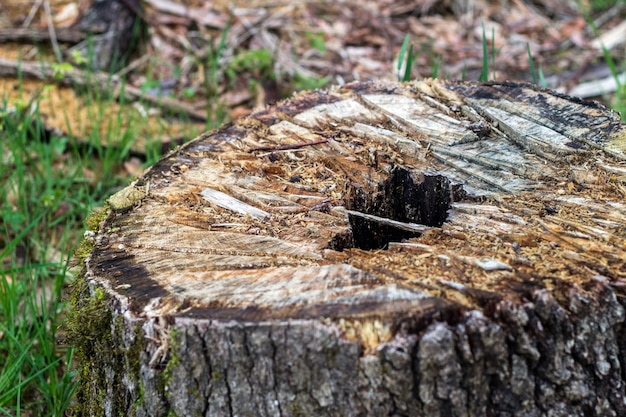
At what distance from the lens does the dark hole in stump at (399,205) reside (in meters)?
1.80

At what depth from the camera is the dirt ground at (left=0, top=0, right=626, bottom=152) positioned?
3.96 m

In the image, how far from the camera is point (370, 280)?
1.31m

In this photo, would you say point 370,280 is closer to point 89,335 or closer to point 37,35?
point 89,335

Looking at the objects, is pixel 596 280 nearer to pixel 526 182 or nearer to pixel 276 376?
pixel 526 182

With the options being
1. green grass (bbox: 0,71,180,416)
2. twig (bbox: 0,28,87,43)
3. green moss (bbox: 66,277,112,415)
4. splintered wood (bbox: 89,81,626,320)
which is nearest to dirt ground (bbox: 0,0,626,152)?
twig (bbox: 0,28,87,43)

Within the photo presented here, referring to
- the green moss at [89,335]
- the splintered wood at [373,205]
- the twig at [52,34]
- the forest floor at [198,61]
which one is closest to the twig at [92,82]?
the forest floor at [198,61]

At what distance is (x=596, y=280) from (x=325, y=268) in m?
0.56

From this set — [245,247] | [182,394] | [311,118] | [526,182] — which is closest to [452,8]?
[311,118]

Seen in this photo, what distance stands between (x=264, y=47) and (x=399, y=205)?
2.84 meters

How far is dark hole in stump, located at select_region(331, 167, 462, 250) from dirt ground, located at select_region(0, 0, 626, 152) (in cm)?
189

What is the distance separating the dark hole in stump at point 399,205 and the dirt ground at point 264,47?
1895 millimetres

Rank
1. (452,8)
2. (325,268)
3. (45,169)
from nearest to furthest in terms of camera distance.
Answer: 1. (325,268)
2. (45,169)
3. (452,8)

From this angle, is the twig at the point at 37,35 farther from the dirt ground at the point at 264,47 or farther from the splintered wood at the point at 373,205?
the splintered wood at the point at 373,205

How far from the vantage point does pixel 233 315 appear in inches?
49.4
